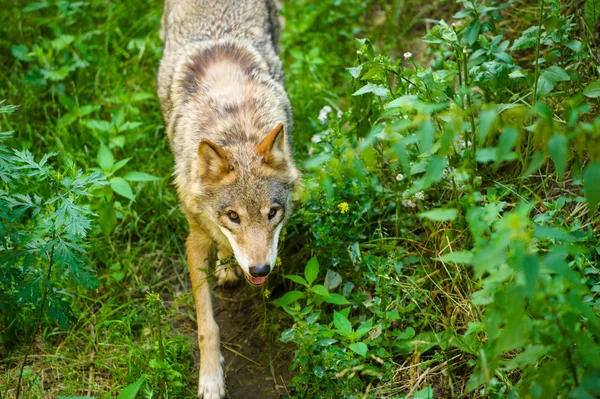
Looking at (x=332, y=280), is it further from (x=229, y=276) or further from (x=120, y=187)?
(x=120, y=187)

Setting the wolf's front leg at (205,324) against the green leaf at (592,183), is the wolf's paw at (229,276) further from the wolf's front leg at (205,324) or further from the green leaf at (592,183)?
the green leaf at (592,183)

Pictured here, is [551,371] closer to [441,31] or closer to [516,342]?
[516,342]

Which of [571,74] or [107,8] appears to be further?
[107,8]

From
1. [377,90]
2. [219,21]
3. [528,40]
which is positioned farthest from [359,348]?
[219,21]

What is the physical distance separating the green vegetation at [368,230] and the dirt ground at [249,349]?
0.04 meters

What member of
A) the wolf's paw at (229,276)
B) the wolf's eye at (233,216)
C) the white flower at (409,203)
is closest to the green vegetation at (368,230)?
the white flower at (409,203)

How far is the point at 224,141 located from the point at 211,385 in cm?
164

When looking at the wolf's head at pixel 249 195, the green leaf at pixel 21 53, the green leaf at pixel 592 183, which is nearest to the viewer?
the green leaf at pixel 592 183

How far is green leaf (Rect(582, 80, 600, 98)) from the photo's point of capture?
144 inches

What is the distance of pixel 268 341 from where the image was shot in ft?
14.2

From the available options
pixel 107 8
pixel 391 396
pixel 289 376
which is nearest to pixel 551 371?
pixel 391 396

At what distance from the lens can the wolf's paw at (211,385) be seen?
3938mm

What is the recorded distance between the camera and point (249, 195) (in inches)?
151

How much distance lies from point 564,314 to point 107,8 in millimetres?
6036
